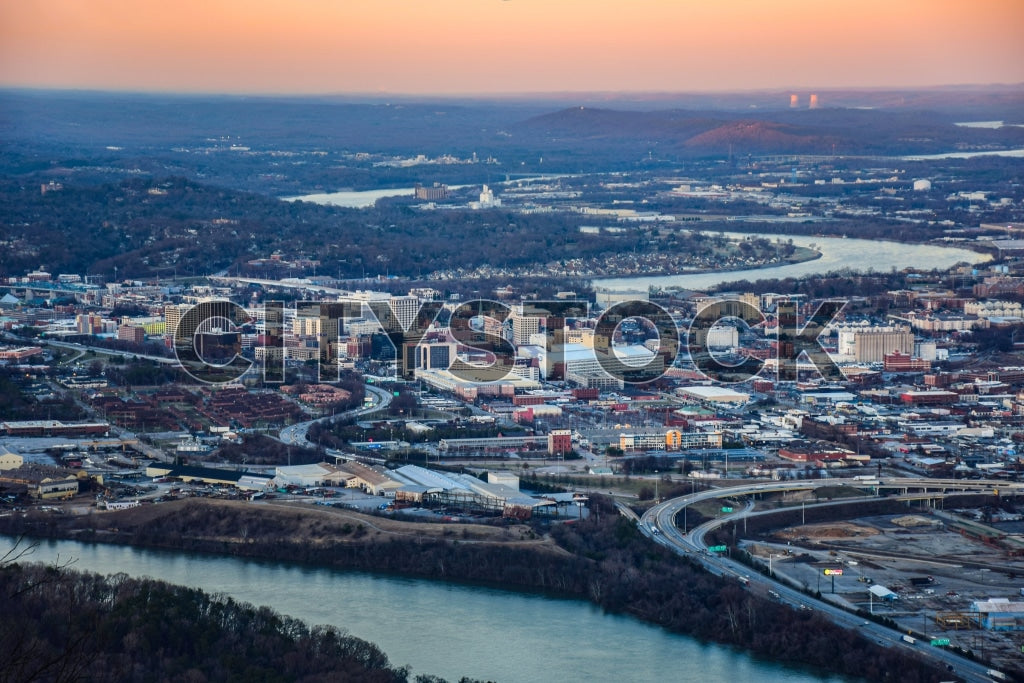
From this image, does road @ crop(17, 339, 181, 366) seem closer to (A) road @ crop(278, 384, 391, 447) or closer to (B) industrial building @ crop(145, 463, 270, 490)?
(A) road @ crop(278, 384, 391, 447)

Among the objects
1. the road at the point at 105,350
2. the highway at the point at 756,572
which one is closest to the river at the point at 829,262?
the road at the point at 105,350

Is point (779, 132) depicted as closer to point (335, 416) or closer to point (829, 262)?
point (829, 262)

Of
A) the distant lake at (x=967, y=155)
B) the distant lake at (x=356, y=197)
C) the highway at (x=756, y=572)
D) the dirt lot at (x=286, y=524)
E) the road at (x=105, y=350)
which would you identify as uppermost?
the distant lake at (x=967, y=155)

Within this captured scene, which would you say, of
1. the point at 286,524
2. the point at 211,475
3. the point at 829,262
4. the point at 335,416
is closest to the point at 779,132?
the point at 829,262

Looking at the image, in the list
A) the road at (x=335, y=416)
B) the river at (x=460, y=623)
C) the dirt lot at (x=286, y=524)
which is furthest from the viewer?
the road at (x=335, y=416)

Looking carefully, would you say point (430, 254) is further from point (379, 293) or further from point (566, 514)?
point (566, 514)

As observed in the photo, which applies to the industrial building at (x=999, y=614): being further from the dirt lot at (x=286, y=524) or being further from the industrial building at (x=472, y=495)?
the industrial building at (x=472, y=495)

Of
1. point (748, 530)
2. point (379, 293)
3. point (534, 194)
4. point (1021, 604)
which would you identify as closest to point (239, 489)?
point (748, 530)
